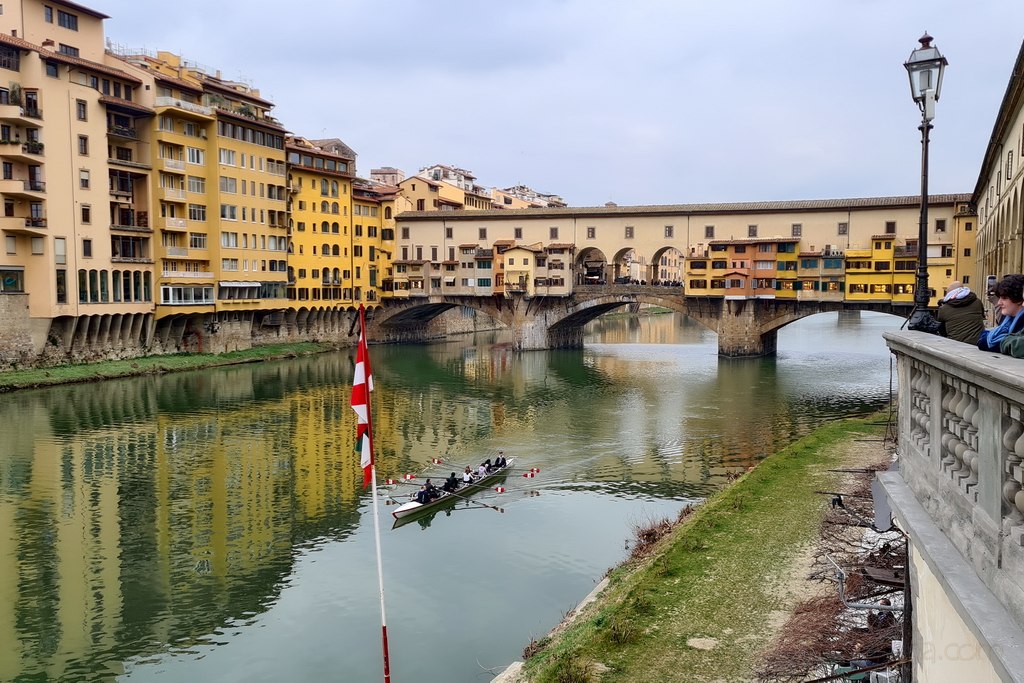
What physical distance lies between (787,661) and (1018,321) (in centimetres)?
740

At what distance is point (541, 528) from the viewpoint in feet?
72.0

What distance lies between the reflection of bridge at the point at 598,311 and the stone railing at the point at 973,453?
55.7m

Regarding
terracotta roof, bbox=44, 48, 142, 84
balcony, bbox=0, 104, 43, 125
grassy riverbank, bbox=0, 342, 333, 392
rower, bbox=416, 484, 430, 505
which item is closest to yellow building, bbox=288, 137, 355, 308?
grassy riverbank, bbox=0, 342, 333, 392

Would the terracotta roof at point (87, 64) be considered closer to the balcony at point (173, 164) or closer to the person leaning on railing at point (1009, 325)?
the balcony at point (173, 164)

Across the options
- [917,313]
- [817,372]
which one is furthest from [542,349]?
[917,313]

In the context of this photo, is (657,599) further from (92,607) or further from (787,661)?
(92,607)

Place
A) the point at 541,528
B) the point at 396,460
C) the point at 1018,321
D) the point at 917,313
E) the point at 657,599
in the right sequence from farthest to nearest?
the point at 396,460, the point at 541,528, the point at 657,599, the point at 917,313, the point at 1018,321

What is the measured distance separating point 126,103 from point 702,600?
4902cm

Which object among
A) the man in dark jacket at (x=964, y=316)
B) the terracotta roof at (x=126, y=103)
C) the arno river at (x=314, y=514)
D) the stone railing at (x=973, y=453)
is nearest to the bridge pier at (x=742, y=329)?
the arno river at (x=314, y=514)

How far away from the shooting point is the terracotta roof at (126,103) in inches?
1929

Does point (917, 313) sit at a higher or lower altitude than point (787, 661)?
higher

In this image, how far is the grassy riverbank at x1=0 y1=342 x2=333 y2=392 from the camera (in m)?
43.3

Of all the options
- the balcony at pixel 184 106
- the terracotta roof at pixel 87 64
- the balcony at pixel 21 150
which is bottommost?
the balcony at pixel 21 150

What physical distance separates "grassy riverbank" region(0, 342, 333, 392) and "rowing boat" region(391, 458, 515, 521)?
96.7ft
